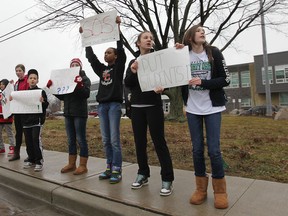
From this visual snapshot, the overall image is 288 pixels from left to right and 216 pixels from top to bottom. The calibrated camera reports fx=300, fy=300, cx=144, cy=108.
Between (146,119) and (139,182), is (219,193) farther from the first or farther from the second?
(146,119)

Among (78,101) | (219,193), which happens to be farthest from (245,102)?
(219,193)

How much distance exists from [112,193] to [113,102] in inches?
48.5

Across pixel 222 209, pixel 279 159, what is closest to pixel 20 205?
pixel 222 209

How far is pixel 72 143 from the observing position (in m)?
4.82

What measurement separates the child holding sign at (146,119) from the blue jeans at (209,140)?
0.47m

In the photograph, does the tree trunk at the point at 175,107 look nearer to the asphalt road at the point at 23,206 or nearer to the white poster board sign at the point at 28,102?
the white poster board sign at the point at 28,102

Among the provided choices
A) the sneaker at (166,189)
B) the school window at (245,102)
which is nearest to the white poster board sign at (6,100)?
the sneaker at (166,189)

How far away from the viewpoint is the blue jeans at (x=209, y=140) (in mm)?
3131

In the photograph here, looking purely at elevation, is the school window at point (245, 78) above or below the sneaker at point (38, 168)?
above

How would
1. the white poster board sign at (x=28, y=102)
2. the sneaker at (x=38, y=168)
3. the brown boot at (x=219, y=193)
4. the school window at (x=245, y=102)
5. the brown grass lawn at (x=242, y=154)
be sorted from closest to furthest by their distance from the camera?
the brown boot at (x=219, y=193)
the brown grass lawn at (x=242, y=154)
the sneaker at (x=38, y=168)
the white poster board sign at (x=28, y=102)
the school window at (x=245, y=102)

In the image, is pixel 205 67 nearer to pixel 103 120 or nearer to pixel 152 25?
pixel 103 120

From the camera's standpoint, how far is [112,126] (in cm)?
414

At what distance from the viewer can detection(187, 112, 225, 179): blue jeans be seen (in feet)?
10.3

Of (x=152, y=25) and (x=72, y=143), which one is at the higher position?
(x=152, y=25)
